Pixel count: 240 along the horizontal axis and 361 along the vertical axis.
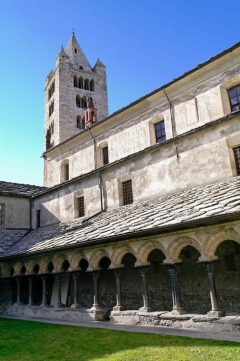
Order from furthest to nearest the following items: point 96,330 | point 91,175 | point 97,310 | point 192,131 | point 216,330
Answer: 1. point 91,175
2. point 192,131
3. point 97,310
4. point 96,330
5. point 216,330

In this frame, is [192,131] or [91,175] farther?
[91,175]

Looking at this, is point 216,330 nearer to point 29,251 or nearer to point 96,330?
point 96,330

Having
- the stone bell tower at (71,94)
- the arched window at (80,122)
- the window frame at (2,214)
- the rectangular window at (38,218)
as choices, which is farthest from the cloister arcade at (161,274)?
the arched window at (80,122)

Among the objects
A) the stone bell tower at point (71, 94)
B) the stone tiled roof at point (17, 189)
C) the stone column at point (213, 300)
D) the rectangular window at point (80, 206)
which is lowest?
the stone column at point (213, 300)

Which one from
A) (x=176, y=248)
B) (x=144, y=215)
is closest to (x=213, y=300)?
(x=176, y=248)

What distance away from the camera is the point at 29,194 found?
2373 cm

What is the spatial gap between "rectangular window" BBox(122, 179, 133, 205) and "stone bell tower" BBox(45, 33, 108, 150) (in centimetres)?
2419

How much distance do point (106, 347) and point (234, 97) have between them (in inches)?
435

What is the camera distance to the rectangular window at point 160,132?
16.7 meters

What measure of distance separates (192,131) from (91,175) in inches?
268

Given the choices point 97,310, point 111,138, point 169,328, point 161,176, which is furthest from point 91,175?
point 169,328

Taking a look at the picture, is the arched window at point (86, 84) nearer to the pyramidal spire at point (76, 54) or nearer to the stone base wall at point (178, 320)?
the pyramidal spire at point (76, 54)

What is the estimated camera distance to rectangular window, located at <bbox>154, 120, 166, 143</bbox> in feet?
54.8

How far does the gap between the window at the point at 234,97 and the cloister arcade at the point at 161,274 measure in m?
5.94
